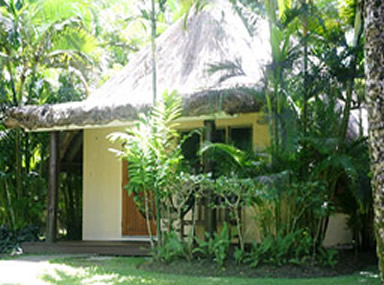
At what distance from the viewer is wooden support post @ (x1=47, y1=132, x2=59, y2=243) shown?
10.9 meters

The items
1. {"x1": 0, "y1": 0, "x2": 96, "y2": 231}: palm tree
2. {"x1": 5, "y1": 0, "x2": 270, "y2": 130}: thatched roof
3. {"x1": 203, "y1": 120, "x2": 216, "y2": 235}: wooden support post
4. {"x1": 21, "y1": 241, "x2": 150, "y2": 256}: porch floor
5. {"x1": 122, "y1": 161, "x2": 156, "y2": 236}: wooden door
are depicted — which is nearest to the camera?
{"x1": 5, "y1": 0, "x2": 270, "y2": 130}: thatched roof

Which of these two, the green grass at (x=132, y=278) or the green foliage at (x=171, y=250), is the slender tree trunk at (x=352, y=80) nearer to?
the green grass at (x=132, y=278)

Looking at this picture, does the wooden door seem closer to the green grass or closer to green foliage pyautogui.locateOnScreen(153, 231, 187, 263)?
the green grass

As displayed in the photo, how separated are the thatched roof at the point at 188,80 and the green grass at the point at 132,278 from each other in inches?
98.8

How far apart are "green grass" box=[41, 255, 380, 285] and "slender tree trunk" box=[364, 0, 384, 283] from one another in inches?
107

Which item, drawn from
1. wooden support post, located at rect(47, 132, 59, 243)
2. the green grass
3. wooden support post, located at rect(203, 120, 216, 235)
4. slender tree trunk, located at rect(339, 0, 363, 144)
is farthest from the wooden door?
slender tree trunk, located at rect(339, 0, 363, 144)

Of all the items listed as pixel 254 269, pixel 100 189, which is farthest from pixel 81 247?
pixel 254 269

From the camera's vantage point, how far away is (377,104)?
458 cm

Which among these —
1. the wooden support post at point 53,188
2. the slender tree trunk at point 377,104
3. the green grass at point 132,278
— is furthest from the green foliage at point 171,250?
the slender tree trunk at point 377,104

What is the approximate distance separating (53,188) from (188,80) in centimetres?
336

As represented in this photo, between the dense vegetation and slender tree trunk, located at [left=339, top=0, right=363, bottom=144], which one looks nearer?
the dense vegetation

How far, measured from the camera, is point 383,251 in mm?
4523

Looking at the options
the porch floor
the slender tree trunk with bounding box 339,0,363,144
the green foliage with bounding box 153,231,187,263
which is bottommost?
the porch floor

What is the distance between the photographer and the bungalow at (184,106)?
8.94 metres
